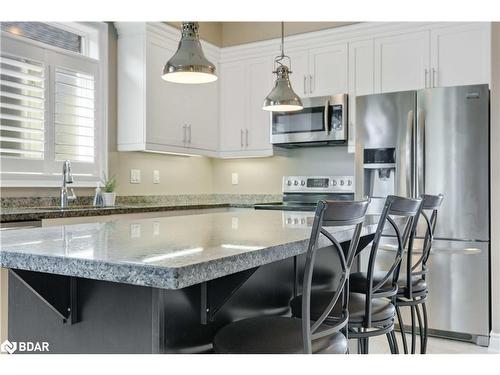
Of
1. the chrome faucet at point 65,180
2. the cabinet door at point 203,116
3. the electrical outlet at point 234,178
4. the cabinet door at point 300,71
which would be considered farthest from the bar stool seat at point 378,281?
the electrical outlet at point 234,178

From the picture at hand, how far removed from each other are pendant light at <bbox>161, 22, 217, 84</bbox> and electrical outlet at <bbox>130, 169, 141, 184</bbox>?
2135mm

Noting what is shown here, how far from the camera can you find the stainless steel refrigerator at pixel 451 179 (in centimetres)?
317

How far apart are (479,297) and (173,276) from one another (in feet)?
A: 9.52

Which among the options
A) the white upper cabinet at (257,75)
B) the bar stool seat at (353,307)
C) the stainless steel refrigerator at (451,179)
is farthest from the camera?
the white upper cabinet at (257,75)

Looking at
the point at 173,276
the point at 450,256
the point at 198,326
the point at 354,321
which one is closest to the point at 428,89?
the point at 450,256

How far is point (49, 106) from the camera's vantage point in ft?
11.5

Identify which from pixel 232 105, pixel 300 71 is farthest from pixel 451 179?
pixel 232 105

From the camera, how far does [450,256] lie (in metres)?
3.27

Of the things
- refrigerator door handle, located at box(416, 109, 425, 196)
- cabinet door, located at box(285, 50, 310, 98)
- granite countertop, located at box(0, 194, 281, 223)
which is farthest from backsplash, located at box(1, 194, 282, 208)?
refrigerator door handle, located at box(416, 109, 425, 196)

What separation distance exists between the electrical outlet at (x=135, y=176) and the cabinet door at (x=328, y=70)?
1.69 m

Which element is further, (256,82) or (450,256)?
(256,82)

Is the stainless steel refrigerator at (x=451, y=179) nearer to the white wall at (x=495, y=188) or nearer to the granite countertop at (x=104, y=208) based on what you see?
the white wall at (x=495, y=188)
